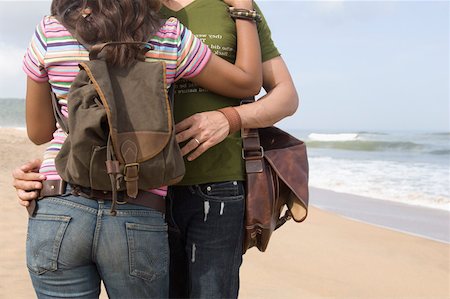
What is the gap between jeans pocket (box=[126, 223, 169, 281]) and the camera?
165 cm

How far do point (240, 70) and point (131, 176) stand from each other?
23.2 inches

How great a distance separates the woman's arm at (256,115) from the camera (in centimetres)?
197

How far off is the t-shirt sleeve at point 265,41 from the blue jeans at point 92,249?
85 centimetres

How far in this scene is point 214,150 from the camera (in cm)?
210

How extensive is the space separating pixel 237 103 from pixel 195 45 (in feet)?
1.33

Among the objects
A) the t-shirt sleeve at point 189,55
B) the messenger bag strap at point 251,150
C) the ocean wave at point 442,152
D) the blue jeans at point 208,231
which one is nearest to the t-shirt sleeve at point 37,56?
the t-shirt sleeve at point 189,55

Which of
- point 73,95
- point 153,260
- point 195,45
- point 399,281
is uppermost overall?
point 195,45

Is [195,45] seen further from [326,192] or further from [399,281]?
[326,192]

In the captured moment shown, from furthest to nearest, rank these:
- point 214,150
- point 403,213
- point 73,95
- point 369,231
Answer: point 403,213 < point 369,231 < point 214,150 < point 73,95

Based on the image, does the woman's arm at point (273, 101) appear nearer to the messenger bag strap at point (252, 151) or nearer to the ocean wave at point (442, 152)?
the messenger bag strap at point (252, 151)

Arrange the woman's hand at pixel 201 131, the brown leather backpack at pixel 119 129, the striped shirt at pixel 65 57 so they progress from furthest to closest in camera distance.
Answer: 1. the woman's hand at pixel 201 131
2. the striped shirt at pixel 65 57
3. the brown leather backpack at pixel 119 129

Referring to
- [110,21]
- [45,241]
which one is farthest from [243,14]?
[45,241]

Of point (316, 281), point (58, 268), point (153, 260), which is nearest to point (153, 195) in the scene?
point (153, 260)

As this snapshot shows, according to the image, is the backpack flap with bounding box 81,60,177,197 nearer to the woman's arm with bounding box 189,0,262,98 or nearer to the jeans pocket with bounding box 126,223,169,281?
the jeans pocket with bounding box 126,223,169,281
